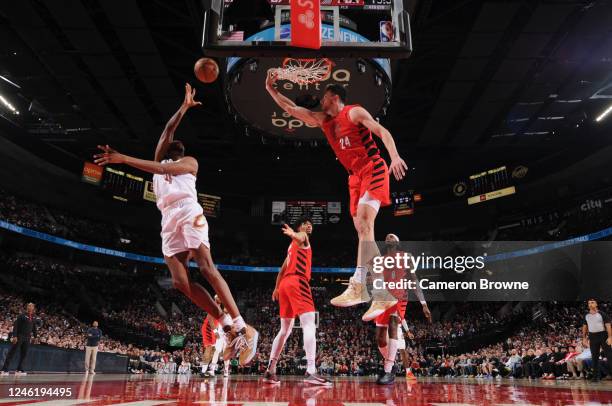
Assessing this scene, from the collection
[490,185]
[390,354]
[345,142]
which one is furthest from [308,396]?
[490,185]

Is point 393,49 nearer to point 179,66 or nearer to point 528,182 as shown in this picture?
point 179,66

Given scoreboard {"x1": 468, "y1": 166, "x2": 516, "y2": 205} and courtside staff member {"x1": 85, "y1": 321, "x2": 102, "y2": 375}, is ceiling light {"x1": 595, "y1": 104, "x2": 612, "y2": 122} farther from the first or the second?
courtside staff member {"x1": 85, "y1": 321, "x2": 102, "y2": 375}

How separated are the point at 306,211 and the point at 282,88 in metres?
14.8

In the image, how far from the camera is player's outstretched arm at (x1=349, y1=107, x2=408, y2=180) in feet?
12.4

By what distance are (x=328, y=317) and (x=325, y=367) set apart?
24.9 feet

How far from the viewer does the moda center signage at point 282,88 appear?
9.87 metres

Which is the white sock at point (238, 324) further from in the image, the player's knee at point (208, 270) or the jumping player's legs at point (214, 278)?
the player's knee at point (208, 270)

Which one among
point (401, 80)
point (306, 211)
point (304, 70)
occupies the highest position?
point (401, 80)

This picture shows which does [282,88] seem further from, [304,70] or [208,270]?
[208,270]

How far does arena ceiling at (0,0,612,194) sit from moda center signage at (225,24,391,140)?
8.19 feet

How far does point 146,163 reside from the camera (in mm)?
3648

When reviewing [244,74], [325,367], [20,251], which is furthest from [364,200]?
[20,251]

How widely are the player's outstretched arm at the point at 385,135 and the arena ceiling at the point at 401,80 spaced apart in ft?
26.9

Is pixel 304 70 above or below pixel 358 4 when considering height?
above
